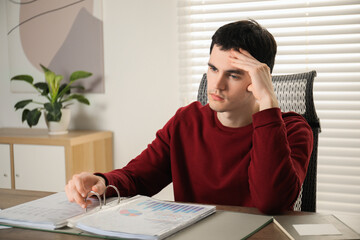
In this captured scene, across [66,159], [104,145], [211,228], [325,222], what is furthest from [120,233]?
[104,145]

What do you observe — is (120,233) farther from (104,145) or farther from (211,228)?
(104,145)

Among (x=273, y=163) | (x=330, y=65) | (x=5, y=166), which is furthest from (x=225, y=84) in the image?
(x=5, y=166)

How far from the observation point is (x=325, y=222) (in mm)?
1105

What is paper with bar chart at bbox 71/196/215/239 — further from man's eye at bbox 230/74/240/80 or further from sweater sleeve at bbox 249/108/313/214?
man's eye at bbox 230/74/240/80

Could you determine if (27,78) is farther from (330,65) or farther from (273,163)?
(273,163)

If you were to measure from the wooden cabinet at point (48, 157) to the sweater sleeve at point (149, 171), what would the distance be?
1348 millimetres

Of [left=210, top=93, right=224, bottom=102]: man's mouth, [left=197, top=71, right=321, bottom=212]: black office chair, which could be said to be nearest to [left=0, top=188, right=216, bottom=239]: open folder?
[left=210, top=93, right=224, bottom=102]: man's mouth

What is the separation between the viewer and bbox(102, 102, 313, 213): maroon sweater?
1.34 metres

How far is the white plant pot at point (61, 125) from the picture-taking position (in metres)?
3.15

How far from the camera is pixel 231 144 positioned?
1.59m

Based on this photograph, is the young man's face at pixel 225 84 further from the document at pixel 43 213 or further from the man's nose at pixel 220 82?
the document at pixel 43 213

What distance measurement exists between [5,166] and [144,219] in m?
2.34

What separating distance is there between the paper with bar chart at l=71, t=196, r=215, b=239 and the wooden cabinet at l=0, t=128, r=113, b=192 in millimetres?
1802

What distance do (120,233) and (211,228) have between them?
0.65 ft
